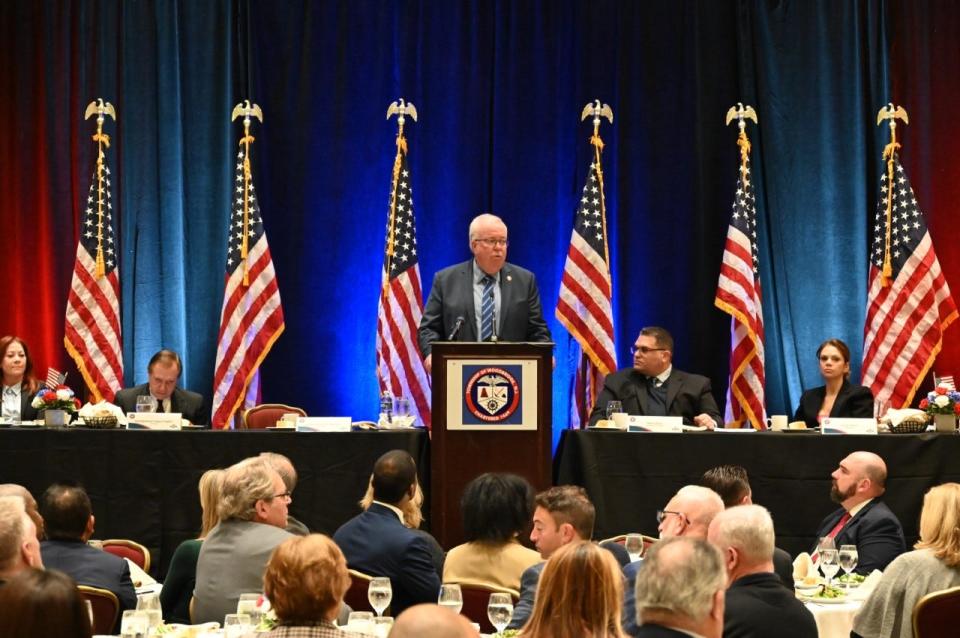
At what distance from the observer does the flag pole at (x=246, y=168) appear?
1029 centimetres

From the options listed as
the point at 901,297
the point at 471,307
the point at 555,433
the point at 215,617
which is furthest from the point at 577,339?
the point at 215,617

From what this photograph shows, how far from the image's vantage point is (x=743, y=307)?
10250 millimetres

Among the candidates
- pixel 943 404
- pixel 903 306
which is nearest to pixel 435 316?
pixel 943 404

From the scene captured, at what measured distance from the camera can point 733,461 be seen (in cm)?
809

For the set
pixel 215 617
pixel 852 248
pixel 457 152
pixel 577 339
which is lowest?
pixel 215 617

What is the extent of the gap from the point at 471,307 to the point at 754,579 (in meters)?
4.43

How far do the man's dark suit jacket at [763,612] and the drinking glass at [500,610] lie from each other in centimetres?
80

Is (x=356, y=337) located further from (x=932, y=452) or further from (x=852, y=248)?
(x=932, y=452)

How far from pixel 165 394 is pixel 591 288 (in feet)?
10.6

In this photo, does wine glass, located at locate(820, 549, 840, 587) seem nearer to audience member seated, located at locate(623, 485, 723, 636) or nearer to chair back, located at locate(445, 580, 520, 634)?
audience member seated, located at locate(623, 485, 723, 636)

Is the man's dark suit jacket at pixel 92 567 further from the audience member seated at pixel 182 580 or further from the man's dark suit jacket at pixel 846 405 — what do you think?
the man's dark suit jacket at pixel 846 405

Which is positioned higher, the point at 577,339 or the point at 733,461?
the point at 577,339

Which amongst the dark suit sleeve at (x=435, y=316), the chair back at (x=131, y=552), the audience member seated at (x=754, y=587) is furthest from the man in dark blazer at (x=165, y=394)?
the audience member seated at (x=754, y=587)

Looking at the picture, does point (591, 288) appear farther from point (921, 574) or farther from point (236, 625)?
point (236, 625)
